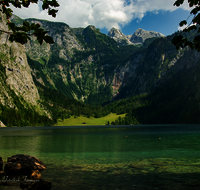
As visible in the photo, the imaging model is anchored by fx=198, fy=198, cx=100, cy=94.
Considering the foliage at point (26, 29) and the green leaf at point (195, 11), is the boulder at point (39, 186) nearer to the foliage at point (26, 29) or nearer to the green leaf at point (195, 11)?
the foliage at point (26, 29)

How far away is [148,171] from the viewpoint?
105ft

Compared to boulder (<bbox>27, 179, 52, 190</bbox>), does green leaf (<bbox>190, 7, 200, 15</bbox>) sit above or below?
above

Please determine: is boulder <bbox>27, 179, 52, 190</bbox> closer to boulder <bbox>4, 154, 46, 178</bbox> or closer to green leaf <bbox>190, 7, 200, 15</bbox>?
boulder <bbox>4, 154, 46, 178</bbox>

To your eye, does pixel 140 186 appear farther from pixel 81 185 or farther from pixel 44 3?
pixel 44 3

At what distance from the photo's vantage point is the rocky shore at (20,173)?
23.3m

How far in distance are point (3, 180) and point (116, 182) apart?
14.8m

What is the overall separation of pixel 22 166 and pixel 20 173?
134 cm

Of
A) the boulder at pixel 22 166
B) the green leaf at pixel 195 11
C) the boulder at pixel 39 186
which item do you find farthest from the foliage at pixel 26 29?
A: the boulder at pixel 22 166

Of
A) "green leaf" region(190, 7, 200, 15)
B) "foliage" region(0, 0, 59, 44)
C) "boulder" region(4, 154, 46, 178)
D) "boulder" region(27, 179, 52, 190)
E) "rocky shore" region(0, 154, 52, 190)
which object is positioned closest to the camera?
"foliage" region(0, 0, 59, 44)

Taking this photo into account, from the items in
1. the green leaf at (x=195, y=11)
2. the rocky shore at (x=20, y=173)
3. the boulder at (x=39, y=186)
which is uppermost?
the green leaf at (x=195, y=11)

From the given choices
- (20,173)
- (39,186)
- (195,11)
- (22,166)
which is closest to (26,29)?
A: (195,11)

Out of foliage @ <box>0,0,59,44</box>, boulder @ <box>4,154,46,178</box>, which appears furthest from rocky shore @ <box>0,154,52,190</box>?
foliage @ <box>0,0,59,44</box>

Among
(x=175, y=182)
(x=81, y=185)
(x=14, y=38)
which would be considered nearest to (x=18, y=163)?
(x=81, y=185)

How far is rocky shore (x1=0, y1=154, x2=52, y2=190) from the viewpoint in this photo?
76.5 feet
